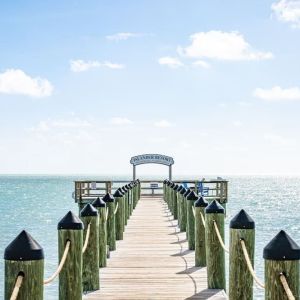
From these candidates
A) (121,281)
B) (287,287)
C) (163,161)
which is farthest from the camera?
(163,161)

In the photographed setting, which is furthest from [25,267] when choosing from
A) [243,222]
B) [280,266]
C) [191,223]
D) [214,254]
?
[191,223]

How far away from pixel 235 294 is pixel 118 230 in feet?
25.9

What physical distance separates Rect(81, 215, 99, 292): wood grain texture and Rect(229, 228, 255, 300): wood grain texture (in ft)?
7.69

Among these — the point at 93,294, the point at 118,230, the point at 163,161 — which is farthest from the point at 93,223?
the point at 163,161

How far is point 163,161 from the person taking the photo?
45.1 metres

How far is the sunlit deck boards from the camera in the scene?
8453mm

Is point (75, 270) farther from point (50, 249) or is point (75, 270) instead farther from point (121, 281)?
point (50, 249)

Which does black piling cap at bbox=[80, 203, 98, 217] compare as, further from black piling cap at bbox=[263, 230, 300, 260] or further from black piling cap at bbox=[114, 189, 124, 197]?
black piling cap at bbox=[114, 189, 124, 197]

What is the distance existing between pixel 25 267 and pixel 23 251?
0.13m

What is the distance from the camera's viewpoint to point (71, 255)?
23.1 feet

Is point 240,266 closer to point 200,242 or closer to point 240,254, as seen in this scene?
point 240,254

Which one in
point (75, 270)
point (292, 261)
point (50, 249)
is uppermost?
point (292, 261)

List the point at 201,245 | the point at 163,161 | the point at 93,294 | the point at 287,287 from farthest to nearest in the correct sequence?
the point at 163,161
the point at 201,245
the point at 93,294
the point at 287,287

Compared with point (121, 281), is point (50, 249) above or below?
below
